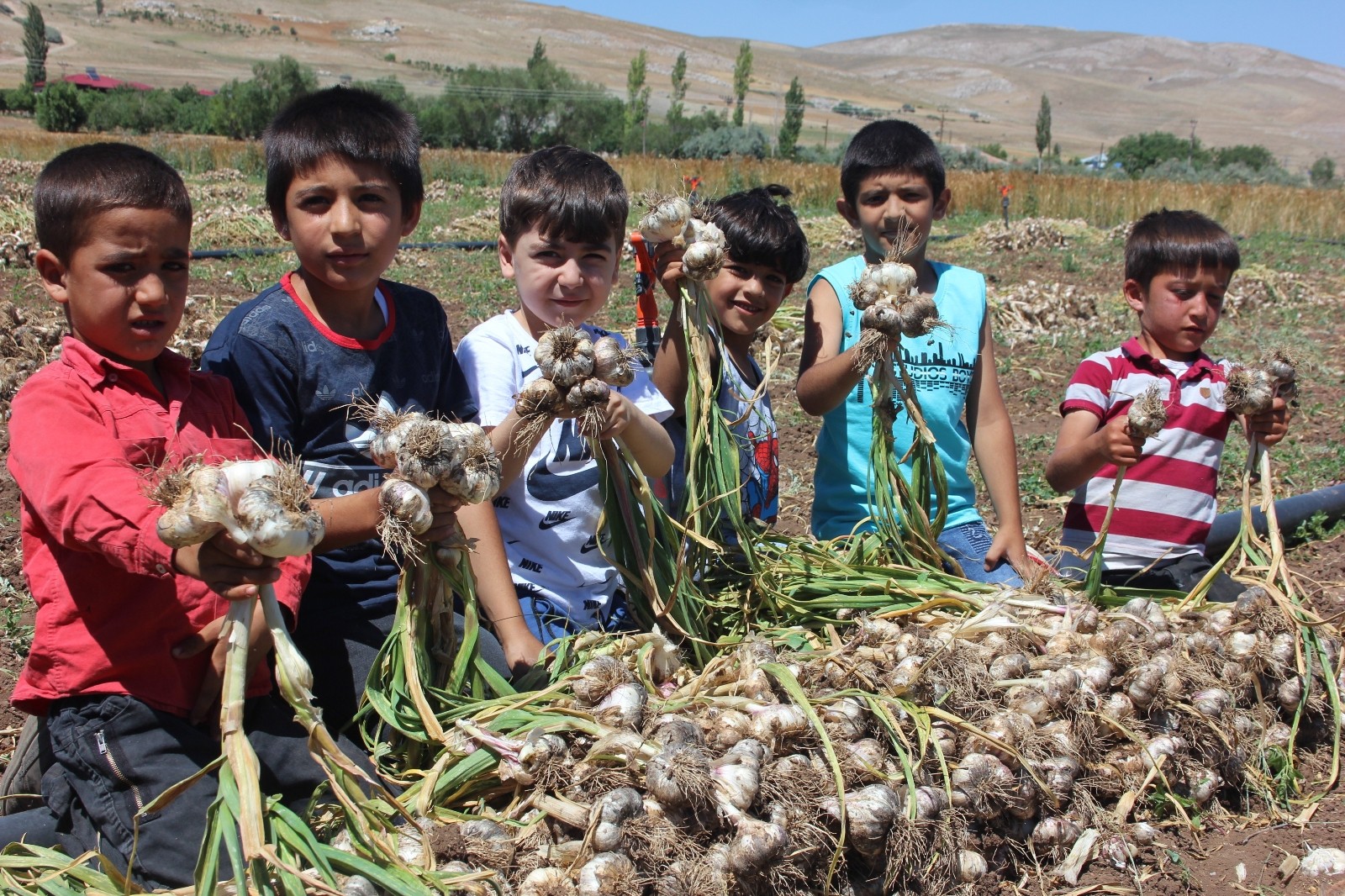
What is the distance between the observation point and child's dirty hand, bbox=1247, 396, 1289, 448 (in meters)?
2.26

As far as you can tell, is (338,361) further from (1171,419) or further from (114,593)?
(1171,419)

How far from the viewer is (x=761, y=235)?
99.7 inches

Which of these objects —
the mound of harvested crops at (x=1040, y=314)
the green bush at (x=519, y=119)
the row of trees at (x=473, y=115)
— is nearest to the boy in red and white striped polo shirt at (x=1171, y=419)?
the mound of harvested crops at (x=1040, y=314)

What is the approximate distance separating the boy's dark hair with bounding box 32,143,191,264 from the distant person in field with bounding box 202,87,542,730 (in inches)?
11.4

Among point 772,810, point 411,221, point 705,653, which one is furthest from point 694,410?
point 772,810

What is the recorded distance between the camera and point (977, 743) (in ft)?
5.69

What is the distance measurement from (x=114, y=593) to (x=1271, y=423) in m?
2.34

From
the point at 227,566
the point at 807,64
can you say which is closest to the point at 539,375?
the point at 227,566

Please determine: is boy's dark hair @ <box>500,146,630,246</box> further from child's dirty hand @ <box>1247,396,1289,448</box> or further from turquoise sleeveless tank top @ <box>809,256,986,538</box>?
child's dirty hand @ <box>1247,396,1289,448</box>

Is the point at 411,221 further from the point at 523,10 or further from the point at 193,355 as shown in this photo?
the point at 523,10

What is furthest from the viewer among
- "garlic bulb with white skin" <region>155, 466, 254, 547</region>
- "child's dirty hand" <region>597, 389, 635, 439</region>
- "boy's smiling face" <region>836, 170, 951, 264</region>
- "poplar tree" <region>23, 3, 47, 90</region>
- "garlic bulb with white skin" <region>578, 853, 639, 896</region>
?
"poplar tree" <region>23, 3, 47, 90</region>

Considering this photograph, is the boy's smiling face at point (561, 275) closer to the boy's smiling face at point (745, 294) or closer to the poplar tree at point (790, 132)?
the boy's smiling face at point (745, 294)

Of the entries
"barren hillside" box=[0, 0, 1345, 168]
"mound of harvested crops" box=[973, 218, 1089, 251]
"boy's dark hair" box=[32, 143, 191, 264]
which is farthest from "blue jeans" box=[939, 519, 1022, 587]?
"barren hillside" box=[0, 0, 1345, 168]

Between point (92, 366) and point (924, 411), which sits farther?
point (924, 411)
